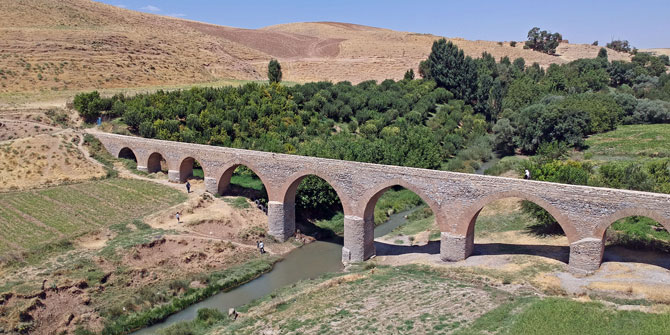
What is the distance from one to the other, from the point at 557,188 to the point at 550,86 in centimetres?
5430

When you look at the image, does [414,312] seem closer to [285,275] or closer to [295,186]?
[285,275]

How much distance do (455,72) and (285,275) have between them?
49.0 m

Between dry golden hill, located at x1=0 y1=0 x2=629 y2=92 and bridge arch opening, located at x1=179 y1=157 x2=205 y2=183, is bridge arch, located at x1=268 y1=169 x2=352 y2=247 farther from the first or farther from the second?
dry golden hill, located at x1=0 y1=0 x2=629 y2=92

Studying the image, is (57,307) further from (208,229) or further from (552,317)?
(552,317)

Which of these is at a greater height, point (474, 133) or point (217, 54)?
point (217, 54)

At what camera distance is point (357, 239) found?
27281 millimetres

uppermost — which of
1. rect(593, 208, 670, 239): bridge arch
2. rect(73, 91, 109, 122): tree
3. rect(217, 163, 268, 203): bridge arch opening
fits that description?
rect(73, 91, 109, 122): tree

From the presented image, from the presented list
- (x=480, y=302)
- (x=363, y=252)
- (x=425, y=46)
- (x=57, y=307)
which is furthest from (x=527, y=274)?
(x=425, y=46)

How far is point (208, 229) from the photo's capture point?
30.6 metres

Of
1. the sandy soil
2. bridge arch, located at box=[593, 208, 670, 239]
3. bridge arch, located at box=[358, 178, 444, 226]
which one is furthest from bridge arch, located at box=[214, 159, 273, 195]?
bridge arch, located at box=[593, 208, 670, 239]

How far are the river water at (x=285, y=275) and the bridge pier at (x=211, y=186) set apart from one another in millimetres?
7399

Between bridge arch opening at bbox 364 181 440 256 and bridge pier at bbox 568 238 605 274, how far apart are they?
6316 millimetres

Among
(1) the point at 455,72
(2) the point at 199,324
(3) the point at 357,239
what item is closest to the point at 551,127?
(1) the point at 455,72

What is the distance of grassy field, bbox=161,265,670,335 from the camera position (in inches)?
666
